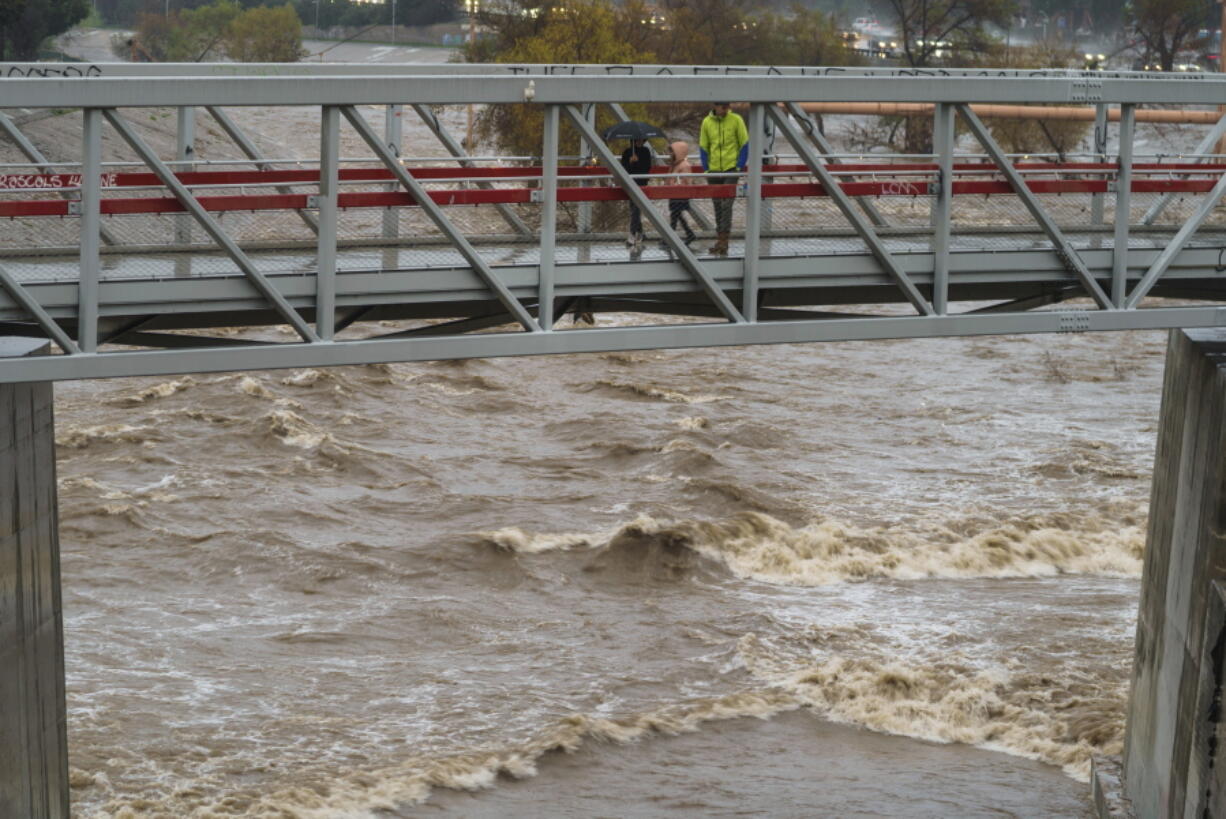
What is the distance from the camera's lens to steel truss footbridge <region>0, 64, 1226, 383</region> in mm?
10930

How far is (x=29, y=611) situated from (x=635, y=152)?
532 cm

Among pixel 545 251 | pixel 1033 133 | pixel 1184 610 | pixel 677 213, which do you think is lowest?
pixel 1184 610

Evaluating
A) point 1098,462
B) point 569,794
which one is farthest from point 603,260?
point 1098,462

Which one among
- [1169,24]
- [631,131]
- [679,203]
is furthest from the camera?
[1169,24]

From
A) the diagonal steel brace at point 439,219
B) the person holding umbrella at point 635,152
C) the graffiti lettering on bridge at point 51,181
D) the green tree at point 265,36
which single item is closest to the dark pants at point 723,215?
the person holding umbrella at point 635,152

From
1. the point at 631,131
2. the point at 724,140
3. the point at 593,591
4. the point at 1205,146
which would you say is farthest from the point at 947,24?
the point at 631,131

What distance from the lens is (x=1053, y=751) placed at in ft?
55.8

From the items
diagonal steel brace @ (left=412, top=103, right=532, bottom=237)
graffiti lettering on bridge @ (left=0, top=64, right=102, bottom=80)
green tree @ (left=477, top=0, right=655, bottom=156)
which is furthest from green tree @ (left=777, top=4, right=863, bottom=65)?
diagonal steel brace @ (left=412, top=103, right=532, bottom=237)

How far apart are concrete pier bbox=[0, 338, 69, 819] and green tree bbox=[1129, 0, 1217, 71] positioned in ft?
189

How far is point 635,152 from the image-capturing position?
14.2 meters

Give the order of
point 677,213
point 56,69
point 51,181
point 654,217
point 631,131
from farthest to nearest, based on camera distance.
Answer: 1. point 56,69
2. point 631,131
3. point 677,213
4. point 51,181
5. point 654,217

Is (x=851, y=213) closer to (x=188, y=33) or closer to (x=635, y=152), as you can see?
(x=635, y=152)

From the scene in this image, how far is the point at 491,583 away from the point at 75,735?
584 cm

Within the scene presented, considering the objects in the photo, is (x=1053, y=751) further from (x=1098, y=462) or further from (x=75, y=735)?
(x=1098, y=462)
